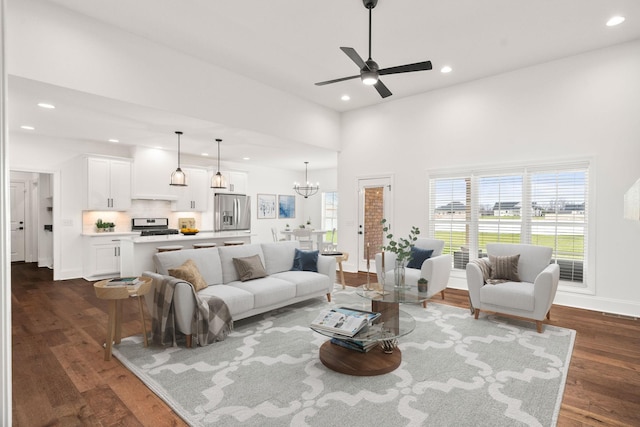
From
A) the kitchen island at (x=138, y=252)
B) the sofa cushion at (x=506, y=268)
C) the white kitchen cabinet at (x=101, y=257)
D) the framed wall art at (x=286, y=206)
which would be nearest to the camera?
the sofa cushion at (x=506, y=268)

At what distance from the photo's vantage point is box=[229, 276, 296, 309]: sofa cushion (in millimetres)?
3891

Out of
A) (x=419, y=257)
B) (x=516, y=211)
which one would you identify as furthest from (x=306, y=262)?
Answer: (x=516, y=211)

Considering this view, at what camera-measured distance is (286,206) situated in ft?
36.8

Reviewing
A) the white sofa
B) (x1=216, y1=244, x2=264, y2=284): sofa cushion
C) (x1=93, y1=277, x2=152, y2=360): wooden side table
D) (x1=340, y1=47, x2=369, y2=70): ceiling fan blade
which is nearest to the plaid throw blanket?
the white sofa

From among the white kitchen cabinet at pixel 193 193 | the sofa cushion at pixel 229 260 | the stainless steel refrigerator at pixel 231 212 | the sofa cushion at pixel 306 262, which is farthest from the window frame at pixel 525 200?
the white kitchen cabinet at pixel 193 193

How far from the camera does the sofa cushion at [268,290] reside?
12.8ft

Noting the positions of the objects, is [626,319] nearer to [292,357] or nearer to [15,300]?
[292,357]

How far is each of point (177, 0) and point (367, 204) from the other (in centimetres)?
478

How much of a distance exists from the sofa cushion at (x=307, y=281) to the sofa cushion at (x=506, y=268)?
85.3 inches

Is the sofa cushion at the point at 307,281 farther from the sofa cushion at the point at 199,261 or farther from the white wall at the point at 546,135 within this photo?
the white wall at the point at 546,135

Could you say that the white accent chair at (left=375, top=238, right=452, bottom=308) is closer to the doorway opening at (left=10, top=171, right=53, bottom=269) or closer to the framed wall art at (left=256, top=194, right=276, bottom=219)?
the framed wall art at (left=256, top=194, right=276, bottom=219)

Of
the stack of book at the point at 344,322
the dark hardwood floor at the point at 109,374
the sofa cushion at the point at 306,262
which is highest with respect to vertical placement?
the sofa cushion at the point at 306,262

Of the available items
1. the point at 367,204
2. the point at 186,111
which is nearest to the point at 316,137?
the point at 367,204

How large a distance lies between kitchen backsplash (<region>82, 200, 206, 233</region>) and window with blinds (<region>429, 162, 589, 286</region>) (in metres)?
5.95
